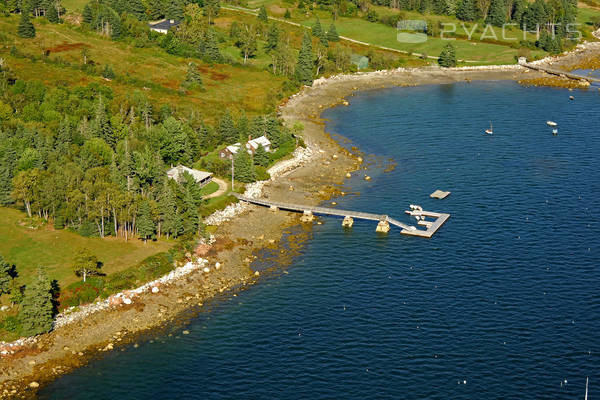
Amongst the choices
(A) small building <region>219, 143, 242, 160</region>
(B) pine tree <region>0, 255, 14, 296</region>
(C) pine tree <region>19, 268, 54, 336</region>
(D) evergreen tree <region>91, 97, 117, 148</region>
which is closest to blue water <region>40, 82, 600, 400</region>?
(C) pine tree <region>19, 268, 54, 336</region>

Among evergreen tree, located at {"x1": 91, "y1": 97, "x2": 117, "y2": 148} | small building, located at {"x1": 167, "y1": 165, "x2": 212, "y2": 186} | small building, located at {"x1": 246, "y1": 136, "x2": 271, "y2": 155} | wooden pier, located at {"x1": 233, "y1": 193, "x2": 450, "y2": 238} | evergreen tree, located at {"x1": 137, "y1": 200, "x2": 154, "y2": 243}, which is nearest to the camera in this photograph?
evergreen tree, located at {"x1": 137, "y1": 200, "x2": 154, "y2": 243}

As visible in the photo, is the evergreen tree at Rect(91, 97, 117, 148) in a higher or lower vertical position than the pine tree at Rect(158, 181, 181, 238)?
higher

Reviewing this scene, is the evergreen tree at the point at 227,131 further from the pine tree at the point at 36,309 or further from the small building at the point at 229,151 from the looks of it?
the pine tree at the point at 36,309

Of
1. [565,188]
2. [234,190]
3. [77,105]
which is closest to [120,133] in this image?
[77,105]

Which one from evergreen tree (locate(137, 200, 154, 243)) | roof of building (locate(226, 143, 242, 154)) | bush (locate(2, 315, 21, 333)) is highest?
roof of building (locate(226, 143, 242, 154))

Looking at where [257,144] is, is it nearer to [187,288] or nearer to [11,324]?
[187,288]

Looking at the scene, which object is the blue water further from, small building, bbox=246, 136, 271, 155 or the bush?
small building, bbox=246, 136, 271, 155

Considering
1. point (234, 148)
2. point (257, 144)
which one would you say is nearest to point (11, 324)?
point (234, 148)
